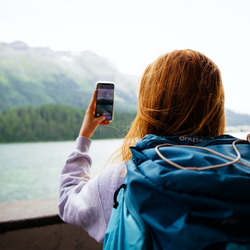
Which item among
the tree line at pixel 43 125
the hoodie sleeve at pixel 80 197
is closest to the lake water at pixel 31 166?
the tree line at pixel 43 125

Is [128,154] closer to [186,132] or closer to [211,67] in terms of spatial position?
[186,132]

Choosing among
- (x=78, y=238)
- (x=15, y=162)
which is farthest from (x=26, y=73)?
(x=78, y=238)

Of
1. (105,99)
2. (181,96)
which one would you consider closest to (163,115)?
(181,96)

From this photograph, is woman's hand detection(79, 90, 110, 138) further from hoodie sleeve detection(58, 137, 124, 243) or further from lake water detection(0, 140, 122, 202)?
lake water detection(0, 140, 122, 202)

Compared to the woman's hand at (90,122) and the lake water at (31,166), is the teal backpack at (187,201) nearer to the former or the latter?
the woman's hand at (90,122)

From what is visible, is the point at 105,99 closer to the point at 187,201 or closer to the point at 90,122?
the point at 90,122

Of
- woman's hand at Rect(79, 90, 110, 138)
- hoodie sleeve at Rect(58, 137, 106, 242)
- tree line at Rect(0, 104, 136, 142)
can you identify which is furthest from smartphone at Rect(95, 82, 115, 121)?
tree line at Rect(0, 104, 136, 142)

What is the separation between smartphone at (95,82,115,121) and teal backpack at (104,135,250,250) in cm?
60

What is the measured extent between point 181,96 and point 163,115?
0.09 metres

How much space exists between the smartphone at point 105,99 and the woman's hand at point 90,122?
1.0 inches

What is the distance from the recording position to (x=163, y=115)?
772 millimetres

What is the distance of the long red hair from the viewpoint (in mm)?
764

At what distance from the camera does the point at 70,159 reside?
2.96ft

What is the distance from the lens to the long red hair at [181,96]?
0.76 metres
